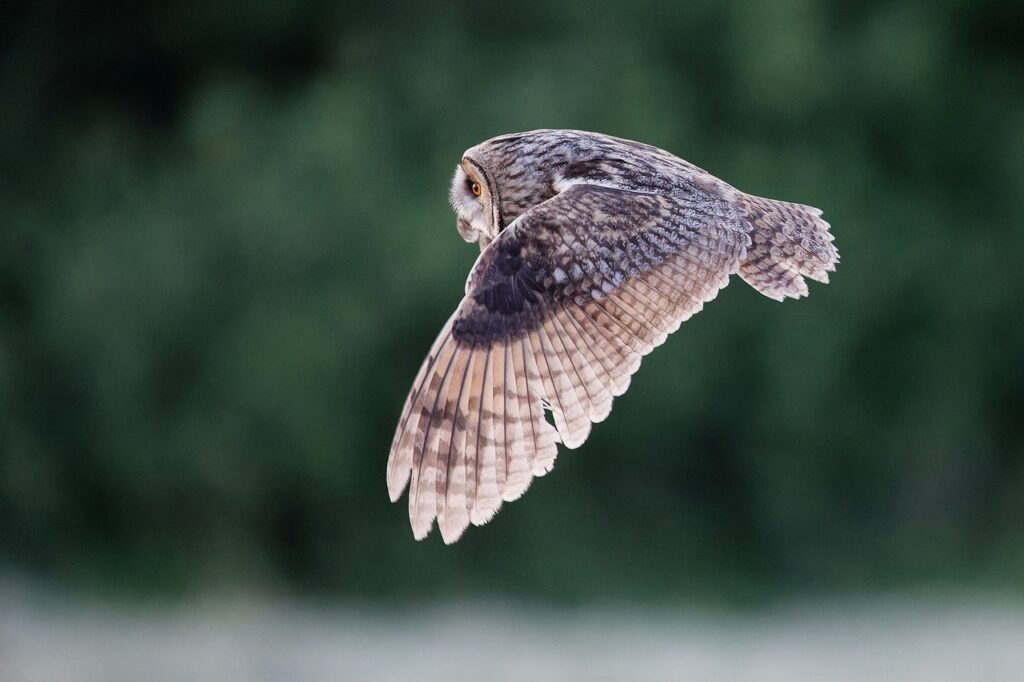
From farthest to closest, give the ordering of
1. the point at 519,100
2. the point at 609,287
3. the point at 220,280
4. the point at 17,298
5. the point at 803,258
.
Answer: the point at 17,298
the point at 220,280
the point at 519,100
the point at 803,258
the point at 609,287

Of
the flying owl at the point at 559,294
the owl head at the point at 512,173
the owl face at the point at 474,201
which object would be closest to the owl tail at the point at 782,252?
the flying owl at the point at 559,294

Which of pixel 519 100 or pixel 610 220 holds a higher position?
pixel 519 100

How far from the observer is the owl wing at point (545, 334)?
80.6 inches

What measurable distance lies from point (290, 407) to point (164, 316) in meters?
0.66

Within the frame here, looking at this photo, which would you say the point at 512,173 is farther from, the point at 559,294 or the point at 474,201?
the point at 559,294

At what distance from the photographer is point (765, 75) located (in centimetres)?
589

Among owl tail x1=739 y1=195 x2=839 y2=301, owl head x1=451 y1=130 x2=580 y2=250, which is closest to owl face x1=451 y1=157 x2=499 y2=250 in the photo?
owl head x1=451 y1=130 x2=580 y2=250

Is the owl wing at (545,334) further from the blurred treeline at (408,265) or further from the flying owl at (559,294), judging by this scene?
the blurred treeline at (408,265)

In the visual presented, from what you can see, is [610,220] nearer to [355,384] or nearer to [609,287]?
[609,287]

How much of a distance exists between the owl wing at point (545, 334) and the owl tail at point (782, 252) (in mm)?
85

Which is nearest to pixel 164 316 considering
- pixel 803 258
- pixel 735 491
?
pixel 735 491

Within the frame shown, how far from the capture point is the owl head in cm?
246

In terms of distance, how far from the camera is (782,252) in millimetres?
2480

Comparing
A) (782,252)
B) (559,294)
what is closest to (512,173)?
(559,294)
